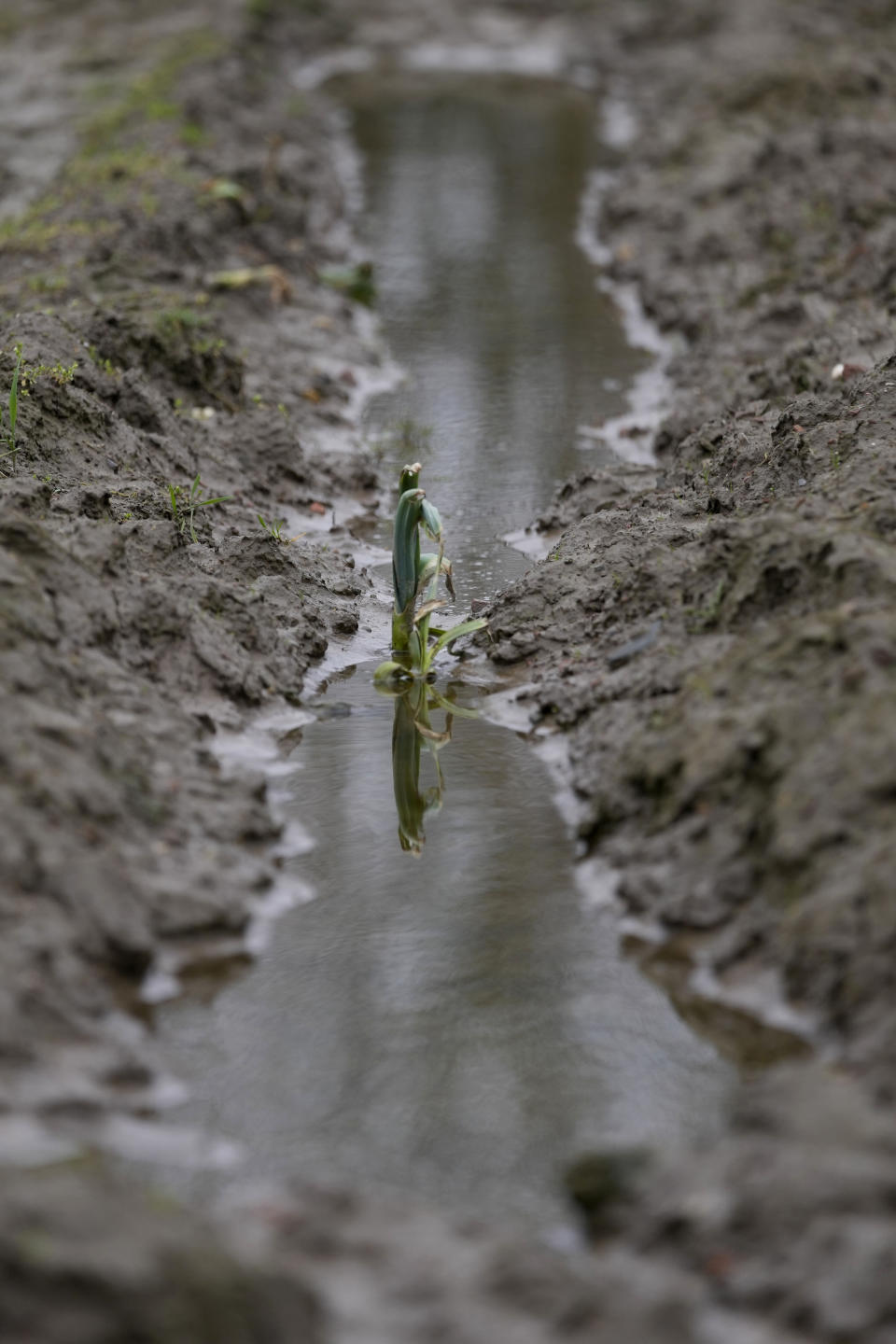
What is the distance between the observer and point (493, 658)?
7.29 metres

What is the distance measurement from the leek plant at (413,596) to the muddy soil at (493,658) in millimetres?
338

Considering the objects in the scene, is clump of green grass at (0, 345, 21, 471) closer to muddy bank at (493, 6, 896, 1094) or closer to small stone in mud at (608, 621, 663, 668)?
muddy bank at (493, 6, 896, 1094)

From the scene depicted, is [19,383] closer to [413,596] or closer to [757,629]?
[413,596]

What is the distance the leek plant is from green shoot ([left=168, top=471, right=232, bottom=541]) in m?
0.99

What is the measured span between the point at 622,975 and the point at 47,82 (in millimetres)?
16029

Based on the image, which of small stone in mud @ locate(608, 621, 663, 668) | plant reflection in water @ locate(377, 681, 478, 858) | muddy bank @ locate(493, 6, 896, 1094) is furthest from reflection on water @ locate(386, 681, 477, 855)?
small stone in mud @ locate(608, 621, 663, 668)

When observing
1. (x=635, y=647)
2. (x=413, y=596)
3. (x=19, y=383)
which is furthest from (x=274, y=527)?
(x=635, y=647)

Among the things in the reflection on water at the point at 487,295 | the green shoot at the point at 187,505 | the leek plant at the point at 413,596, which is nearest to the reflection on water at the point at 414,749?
the leek plant at the point at 413,596

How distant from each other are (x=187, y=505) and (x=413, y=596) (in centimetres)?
129

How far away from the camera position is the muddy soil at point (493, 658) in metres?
3.39

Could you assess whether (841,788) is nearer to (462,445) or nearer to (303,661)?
(303,661)

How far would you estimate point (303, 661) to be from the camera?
7.11 m

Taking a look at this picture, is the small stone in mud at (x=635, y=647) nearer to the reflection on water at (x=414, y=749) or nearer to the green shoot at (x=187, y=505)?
the reflection on water at (x=414, y=749)

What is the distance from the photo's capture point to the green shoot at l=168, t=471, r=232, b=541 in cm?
739
